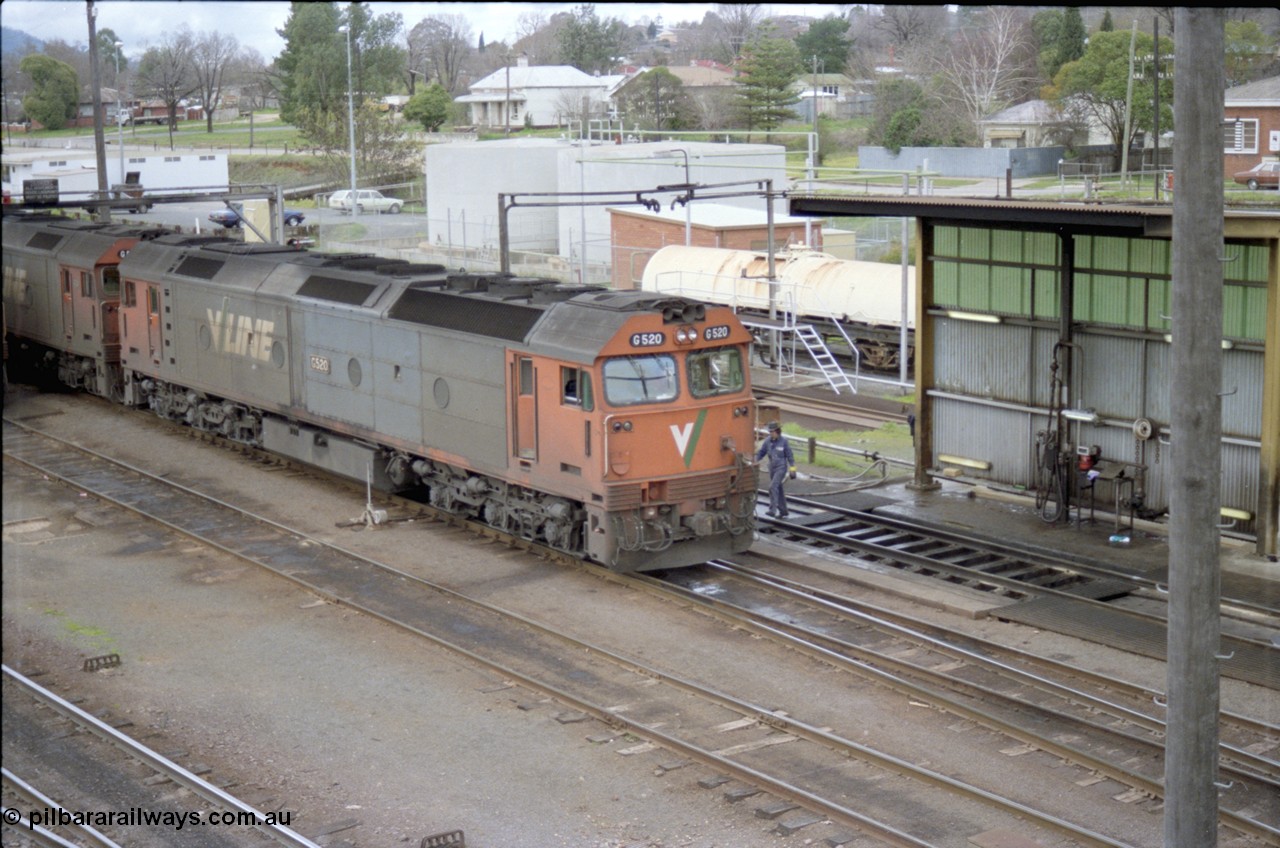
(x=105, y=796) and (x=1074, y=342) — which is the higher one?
(x=1074, y=342)

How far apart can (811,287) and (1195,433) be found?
1109 inches

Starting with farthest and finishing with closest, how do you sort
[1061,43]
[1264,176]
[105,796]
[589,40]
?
1. [1061,43]
2. [589,40]
3. [1264,176]
4. [105,796]

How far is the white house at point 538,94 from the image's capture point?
1679 inches

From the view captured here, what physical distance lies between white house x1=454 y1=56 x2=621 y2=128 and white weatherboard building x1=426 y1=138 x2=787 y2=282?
3.35ft

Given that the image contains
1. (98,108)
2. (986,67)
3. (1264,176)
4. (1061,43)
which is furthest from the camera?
(986,67)

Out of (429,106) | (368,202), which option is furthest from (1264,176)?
(368,202)

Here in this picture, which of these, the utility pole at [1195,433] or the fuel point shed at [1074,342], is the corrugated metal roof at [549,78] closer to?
the fuel point shed at [1074,342]

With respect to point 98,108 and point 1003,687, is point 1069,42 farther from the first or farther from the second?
point 1003,687

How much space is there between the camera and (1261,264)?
1644 centimetres

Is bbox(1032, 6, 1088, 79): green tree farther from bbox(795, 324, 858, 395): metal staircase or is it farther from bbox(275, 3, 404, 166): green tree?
bbox(275, 3, 404, 166): green tree

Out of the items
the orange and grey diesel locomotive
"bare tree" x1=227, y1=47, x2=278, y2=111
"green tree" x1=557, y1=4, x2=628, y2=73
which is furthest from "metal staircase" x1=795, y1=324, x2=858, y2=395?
"bare tree" x1=227, y1=47, x2=278, y2=111

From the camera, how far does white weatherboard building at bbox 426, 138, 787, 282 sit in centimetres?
4509

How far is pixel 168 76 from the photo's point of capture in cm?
3712

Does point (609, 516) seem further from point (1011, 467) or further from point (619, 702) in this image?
point (1011, 467)
